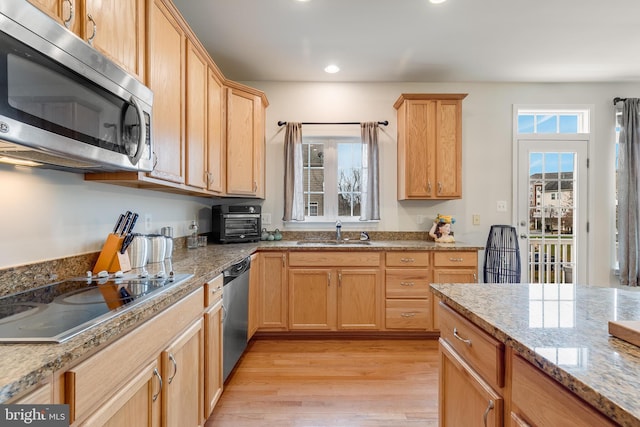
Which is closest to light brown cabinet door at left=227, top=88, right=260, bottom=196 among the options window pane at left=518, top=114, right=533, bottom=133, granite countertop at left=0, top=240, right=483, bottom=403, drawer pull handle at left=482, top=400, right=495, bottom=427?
granite countertop at left=0, top=240, right=483, bottom=403

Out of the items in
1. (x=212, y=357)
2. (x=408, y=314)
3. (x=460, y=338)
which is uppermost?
(x=460, y=338)

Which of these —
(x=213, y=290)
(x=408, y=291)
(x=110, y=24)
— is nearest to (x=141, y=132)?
(x=110, y=24)

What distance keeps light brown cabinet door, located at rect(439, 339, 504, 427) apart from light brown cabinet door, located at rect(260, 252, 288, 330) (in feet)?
6.04

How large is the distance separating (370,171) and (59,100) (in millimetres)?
2807

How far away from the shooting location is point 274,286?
296 centimetres

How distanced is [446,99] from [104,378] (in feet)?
11.4

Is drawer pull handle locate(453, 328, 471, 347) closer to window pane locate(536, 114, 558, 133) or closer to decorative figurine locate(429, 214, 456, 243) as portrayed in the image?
decorative figurine locate(429, 214, 456, 243)

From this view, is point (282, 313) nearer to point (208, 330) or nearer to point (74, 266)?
point (208, 330)

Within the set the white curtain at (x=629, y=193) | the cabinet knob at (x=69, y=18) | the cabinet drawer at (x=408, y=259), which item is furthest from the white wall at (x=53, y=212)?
the white curtain at (x=629, y=193)

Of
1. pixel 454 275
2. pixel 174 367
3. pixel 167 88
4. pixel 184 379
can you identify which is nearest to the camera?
pixel 174 367

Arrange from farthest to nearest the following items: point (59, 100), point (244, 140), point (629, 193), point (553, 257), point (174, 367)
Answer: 1. point (553, 257)
2. point (629, 193)
3. point (244, 140)
4. point (174, 367)
5. point (59, 100)

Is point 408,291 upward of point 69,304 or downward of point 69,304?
downward

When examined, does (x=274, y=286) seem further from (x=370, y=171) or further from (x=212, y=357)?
(x=370, y=171)

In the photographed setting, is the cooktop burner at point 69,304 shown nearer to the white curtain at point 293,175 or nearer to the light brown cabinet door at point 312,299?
the light brown cabinet door at point 312,299
